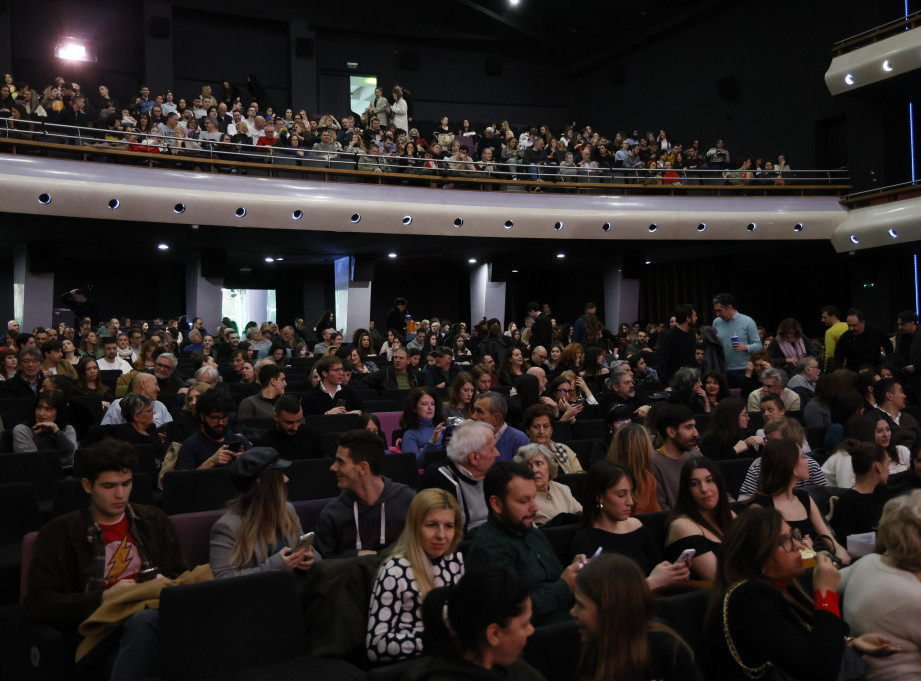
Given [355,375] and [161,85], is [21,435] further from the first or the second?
[161,85]

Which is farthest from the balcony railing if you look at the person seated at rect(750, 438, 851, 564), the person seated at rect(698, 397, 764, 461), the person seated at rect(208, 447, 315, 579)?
the person seated at rect(750, 438, 851, 564)

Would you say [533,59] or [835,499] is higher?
[533,59]

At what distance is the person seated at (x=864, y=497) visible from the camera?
4398 mm

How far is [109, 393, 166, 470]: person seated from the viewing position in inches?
219

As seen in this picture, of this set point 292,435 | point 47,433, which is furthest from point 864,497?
point 47,433

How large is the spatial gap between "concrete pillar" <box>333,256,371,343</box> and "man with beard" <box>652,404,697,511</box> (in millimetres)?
12530

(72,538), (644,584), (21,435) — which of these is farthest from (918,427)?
(21,435)

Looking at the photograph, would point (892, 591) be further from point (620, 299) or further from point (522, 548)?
point (620, 299)

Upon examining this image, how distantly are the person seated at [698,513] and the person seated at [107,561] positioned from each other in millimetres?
1941

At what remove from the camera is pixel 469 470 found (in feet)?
13.2

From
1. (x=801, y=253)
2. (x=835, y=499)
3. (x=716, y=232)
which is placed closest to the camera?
(x=835, y=499)

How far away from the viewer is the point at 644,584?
233 centimetres

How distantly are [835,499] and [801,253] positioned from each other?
1504 cm

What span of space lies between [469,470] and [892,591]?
5.90ft
